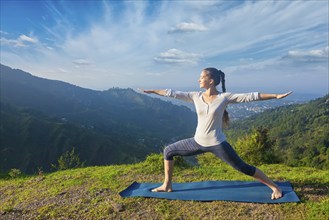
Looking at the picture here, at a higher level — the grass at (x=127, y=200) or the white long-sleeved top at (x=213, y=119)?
the white long-sleeved top at (x=213, y=119)

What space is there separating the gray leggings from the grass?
0.70 meters

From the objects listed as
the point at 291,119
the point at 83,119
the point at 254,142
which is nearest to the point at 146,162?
the point at 254,142

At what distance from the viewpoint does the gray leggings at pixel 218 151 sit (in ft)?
19.6

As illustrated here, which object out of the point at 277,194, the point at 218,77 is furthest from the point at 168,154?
the point at 277,194

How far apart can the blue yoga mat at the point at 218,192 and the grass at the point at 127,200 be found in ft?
0.57

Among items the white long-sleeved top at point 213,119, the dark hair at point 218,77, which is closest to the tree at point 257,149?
the dark hair at point 218,77

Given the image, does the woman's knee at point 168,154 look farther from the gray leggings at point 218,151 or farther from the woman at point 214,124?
the woman at point 214,124

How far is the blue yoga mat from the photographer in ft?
20.5

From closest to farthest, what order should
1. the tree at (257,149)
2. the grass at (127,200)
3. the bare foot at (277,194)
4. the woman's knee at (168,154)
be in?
the grass at (127,200) < the bare foot at (277,194) < the woman's knee at (168,154) < the tree at (257,149)

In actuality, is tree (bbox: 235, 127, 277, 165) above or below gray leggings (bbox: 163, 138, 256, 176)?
below

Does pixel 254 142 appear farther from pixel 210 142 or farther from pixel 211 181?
pixel 210 142

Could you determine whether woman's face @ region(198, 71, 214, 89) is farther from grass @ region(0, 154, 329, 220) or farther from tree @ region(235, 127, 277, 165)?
tree @ region(235, 127, 277, 165)

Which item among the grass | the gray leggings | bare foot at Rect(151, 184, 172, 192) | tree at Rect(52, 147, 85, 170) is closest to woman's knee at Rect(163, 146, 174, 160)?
the gray leggings

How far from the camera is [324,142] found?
319 feet
